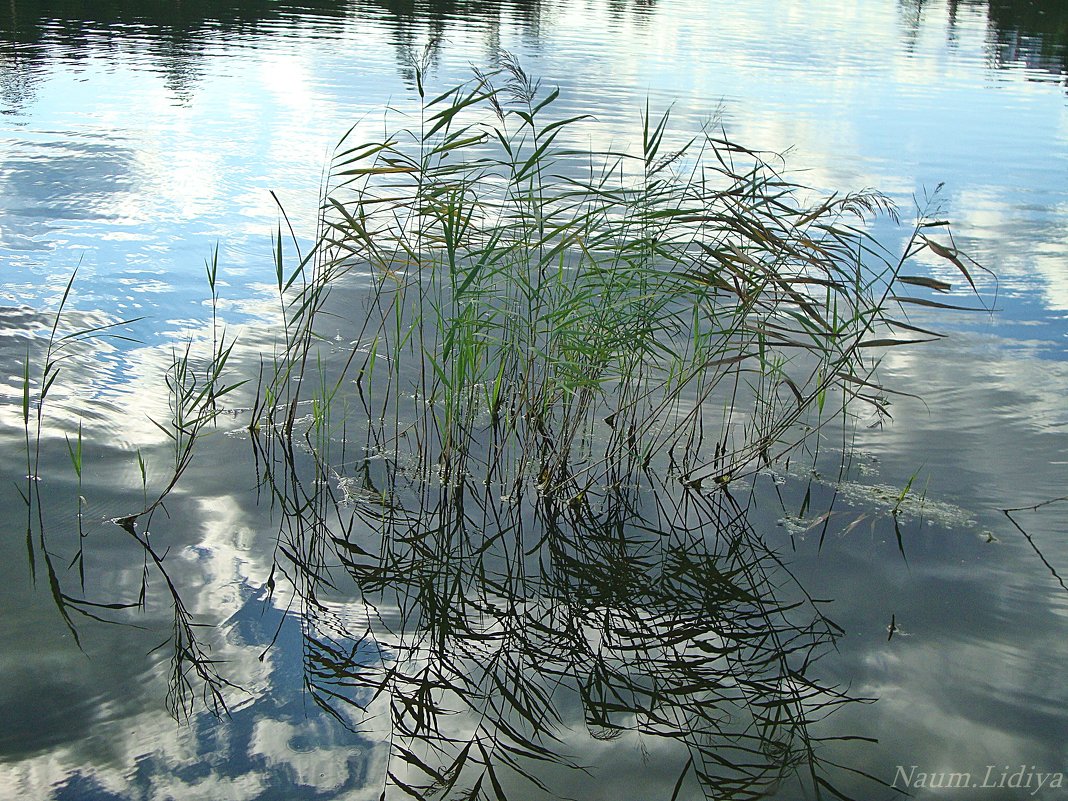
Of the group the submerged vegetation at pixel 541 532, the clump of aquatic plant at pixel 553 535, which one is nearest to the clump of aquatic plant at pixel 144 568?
the submerged vegetation at pixel 541 532

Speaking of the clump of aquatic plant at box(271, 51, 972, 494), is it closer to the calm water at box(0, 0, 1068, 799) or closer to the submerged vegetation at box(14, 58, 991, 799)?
the submerged vegetation at box(14, 58, 991, 799)

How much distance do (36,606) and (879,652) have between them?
2.90 m

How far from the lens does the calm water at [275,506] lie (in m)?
2.89

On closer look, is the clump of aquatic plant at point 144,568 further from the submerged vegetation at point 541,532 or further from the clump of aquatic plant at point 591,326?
the clump of aquatic plant at point 591,326

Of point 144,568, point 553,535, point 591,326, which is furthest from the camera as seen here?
point 591,326

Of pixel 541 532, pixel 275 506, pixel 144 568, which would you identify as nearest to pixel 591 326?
pixel 541 532

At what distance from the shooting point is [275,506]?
421 centimetres

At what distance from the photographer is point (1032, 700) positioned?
3.23 meters

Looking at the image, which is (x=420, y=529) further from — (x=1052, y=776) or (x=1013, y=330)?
(x=1013, y=330)

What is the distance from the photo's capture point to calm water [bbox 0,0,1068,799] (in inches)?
114

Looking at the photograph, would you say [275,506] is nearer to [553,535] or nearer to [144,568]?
[144,568]

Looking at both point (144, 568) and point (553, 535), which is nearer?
point (144, 568)

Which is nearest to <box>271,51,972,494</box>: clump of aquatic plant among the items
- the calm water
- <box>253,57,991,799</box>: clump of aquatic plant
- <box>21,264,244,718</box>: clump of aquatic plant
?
<box>253,57,991,799</box>: clump of aquatic plant

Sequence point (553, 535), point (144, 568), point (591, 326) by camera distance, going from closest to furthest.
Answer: point (144, 568) → point (553, 535) → point (591, 326)
